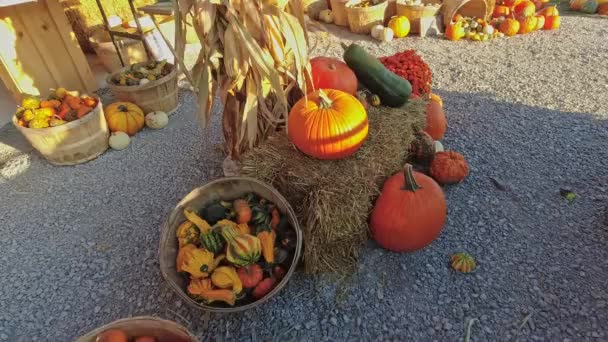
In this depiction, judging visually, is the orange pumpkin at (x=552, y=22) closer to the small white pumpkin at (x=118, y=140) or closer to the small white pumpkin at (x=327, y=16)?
the small white pumpkin at (x=327, y=16)

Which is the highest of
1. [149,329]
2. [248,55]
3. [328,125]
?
[248,55]

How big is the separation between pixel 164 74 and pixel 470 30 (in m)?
4.64

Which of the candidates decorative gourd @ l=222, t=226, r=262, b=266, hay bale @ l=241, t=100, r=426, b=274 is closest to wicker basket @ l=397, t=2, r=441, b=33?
hay bale @ l=241, t=100, r=426, b=274

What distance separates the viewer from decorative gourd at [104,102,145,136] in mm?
3680

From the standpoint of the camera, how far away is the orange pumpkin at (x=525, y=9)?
5.51 meters

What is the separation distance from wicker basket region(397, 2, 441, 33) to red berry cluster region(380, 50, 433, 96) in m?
2.57

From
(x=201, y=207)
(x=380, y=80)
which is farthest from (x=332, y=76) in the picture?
(x=201, y=207)

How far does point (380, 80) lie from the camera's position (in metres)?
2.80

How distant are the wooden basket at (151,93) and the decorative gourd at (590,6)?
679cm

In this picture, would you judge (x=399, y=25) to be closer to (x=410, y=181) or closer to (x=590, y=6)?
(x=590, y=6)

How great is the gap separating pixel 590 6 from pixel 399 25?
11.1 feet

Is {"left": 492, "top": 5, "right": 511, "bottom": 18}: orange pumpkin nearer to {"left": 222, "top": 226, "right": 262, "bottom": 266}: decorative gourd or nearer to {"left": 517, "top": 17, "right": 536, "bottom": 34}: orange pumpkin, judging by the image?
{"left": 517, "top": 17, "right": 536, "bottom": 34}: orange pumpkin

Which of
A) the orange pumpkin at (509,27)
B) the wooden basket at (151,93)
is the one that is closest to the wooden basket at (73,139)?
the wooden basket at (151,93)

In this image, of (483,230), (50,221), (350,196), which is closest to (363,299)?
(350,196)
